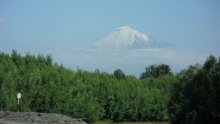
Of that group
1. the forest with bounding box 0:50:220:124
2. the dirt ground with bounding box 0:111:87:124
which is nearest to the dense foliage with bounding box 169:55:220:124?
the forest with bounding box 0:50:220:124

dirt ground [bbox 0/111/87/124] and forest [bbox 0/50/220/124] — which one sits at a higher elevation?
forest [bbox 0/50/220/124]

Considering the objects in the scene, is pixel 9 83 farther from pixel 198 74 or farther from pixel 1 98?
pixel 198 74

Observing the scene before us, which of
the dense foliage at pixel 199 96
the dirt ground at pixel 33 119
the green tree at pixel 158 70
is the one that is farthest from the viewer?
the green tree at pixel 158 70

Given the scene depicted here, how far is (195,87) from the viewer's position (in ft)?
81.0

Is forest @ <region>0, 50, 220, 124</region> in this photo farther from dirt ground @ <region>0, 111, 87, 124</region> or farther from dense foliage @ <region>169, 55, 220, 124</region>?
dirt ground @ <region>0, 111, 87, 124</region>

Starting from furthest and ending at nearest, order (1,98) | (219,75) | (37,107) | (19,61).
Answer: (19,61)
(37,107)
(1,98)
(219,75)

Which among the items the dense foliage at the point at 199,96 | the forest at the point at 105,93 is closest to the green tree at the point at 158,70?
the forest at the point at 105,93

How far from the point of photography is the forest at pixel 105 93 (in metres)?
24.6

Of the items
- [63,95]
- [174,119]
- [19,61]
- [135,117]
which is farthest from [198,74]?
[135,117]

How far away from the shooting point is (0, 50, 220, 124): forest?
2461 centimetres

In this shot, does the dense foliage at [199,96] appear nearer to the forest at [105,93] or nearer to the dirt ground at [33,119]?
the forest at [105,93]

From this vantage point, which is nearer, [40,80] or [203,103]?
[203,103]

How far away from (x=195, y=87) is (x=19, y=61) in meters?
22.1

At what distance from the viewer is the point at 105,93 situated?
46.2m
